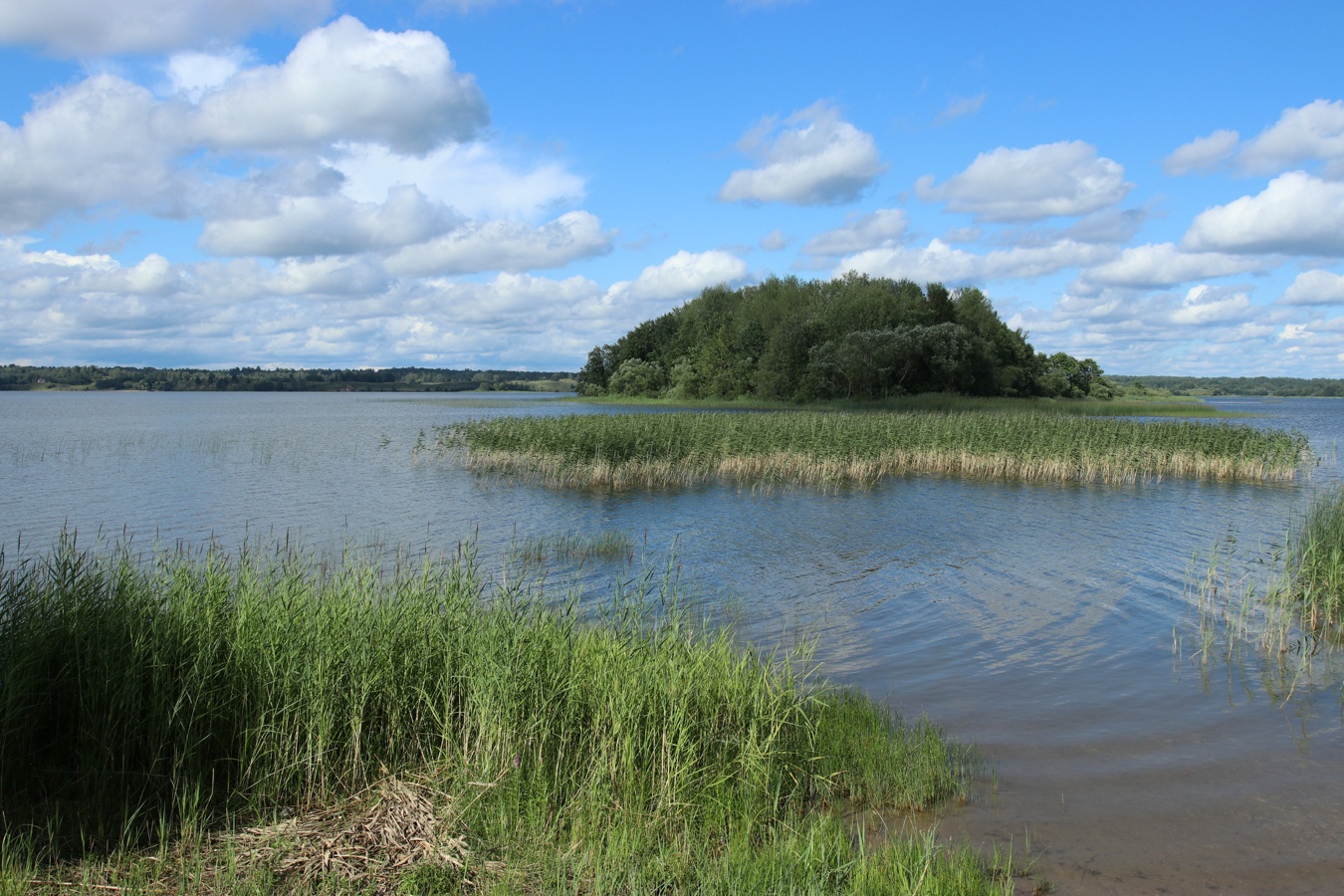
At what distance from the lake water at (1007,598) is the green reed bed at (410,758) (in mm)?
1029

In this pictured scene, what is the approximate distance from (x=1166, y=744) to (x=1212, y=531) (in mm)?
12567

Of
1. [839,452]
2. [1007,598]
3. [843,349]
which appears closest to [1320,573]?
[1007,598]

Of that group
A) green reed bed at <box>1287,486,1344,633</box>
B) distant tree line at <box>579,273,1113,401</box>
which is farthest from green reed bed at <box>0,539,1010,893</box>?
distant tree line at <box>579,273,1113,401</box>

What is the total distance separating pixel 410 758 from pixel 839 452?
21594 millimetres

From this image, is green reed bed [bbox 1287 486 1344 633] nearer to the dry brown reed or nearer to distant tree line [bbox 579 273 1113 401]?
the dry brown reed

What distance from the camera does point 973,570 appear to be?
1393 cm

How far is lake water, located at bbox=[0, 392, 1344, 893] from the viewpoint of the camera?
535 centimetres

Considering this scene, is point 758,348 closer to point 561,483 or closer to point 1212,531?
point 561,483

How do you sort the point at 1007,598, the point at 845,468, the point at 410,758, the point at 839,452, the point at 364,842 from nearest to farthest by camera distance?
1. the point at 364,842
2. the point at 410,758
3. the point at 1007,598
4. the point at 845,468
5. the point at 839,452

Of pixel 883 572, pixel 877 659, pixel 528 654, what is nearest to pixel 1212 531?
pixel 883 572

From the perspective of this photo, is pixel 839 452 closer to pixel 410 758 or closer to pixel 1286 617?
pixel 1286 617

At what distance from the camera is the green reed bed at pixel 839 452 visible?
24.6m

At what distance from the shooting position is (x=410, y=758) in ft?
17.2

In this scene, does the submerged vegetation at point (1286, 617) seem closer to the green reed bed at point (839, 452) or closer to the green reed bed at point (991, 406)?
the green reed bed at point (839, 452)
